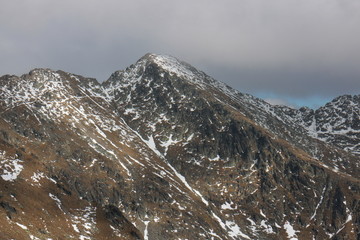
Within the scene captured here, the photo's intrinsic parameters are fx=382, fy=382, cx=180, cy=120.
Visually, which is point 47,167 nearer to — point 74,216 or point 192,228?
point 74,216

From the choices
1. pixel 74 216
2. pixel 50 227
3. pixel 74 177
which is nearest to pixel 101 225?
pixel 74 216

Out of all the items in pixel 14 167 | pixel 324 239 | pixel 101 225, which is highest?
pixel 14 167

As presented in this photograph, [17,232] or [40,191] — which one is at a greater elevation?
[40,191]

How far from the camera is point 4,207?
122188mm

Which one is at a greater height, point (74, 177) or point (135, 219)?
point (74, 177)

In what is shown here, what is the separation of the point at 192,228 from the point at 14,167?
8397cm

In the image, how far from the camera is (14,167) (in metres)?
160

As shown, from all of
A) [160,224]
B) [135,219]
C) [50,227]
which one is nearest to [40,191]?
[50,227]

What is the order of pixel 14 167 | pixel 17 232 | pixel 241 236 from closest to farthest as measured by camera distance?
pixel 17 232, pixel 14 167, pixel 241 236

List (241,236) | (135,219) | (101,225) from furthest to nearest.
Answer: (241,236), (135,219), (101,225)

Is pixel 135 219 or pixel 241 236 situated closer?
pixel 135 219

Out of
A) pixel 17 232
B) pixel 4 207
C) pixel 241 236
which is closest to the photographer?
pixel 17 232

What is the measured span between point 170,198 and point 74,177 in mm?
50078

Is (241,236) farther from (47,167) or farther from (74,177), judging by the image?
(47,167)
